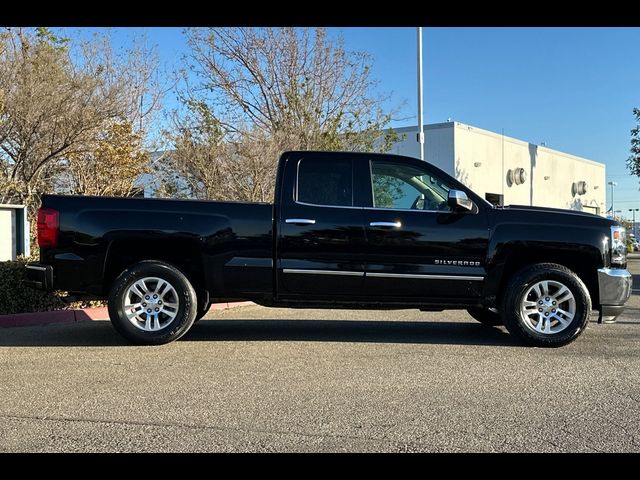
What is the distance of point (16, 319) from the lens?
310 inches

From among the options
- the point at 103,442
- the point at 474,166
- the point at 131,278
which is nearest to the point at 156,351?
the point at 131,278

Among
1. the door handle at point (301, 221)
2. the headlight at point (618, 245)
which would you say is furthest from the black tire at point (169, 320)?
the headlight at point (618, 245)

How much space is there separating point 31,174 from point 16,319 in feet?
17.2

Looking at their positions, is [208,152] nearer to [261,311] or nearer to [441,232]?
[261,311]

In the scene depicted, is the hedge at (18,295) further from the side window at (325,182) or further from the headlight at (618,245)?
the headlight at (618,245)

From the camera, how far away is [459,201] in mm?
6398

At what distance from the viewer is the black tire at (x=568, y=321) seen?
6.48 meters

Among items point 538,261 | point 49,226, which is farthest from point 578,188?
point 49,226

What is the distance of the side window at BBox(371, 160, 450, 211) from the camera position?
6.69 metres

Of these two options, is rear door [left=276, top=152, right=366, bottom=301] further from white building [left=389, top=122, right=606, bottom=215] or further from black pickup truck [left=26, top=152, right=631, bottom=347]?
white building [left=389, top=122, right=606, bottom=215]

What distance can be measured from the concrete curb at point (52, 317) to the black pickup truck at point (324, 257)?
1.63 m

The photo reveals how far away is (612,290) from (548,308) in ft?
2.36

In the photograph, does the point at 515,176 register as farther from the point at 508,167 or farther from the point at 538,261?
the point at 538,261

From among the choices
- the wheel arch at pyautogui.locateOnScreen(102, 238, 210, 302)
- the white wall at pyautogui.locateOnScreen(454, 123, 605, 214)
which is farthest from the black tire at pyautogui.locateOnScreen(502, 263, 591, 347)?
the white wall at pyautogui.locateOnScreen(454, 123, 605, 214)
